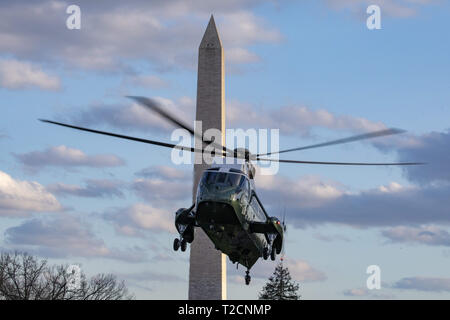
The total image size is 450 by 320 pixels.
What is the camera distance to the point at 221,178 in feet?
129

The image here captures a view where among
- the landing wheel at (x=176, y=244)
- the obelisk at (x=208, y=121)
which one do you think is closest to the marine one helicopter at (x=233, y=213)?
the landing wheel at (x=176, y=244)

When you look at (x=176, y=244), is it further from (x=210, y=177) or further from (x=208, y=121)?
(x=208, y=121)


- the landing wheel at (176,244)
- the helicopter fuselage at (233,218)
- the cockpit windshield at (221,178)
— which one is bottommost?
the landing wheel at (176,244)

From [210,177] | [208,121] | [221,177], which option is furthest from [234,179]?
[208,121]

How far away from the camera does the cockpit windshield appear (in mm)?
39188

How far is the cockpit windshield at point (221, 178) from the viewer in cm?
3919

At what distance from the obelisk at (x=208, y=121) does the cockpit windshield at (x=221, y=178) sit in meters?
25.9

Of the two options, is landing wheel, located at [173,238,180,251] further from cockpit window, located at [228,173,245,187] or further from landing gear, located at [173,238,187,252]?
Result: cockpit window, located at [228,173,245,187]

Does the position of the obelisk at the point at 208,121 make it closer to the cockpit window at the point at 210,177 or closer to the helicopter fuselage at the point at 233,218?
the helicopter fuselage at the point at 233,218
